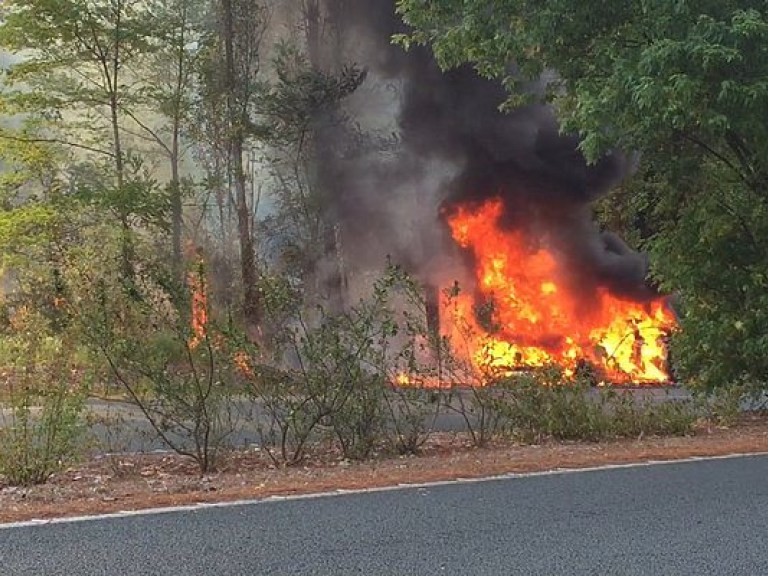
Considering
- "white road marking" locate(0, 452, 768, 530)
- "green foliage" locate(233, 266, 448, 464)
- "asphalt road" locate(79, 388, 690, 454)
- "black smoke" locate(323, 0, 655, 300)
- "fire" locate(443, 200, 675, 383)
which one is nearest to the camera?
"white road marking" locate(0, 452, 768, 530)

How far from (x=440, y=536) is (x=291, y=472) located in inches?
105

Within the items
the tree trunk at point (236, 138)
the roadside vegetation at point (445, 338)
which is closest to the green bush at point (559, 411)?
the roadside vegetation at point (445, 338)

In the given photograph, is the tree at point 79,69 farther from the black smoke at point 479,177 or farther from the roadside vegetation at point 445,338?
the black smoke at point 479,177

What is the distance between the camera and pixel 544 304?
20.5 meters

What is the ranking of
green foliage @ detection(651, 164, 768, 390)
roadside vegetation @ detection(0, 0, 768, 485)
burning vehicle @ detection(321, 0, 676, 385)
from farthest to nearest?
burning vehicle @ detection(321, 0, 676, 385)
green foliage @ detection(651, 164, 768, 390)
roadside vegetation @ detection(0, 0, 768, 485)

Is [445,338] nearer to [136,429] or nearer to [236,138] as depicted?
[136,429]

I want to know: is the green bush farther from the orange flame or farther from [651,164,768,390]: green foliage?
the orange flame

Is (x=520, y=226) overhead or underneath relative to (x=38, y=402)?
overhead

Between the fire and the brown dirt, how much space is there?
10702 millimetres

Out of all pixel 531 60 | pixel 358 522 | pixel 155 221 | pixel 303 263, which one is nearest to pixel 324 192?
pixel 303 263

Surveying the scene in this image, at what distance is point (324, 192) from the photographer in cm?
2456

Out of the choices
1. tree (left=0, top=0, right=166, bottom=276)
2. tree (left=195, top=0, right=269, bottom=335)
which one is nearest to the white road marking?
tree (left=0, top=0, right=166, bottom=276)

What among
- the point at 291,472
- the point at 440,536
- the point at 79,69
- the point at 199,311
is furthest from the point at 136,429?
the point at 79,69

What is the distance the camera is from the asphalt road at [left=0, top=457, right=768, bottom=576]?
4.09 m
